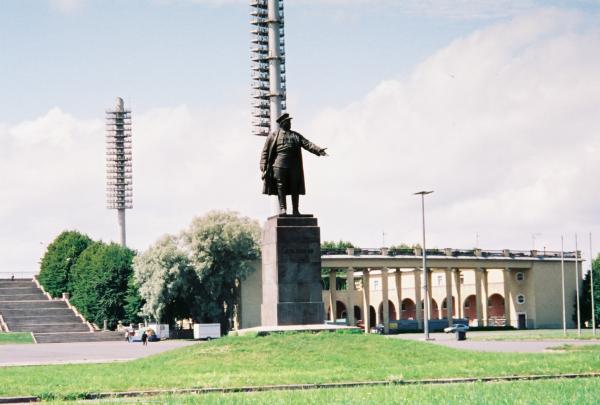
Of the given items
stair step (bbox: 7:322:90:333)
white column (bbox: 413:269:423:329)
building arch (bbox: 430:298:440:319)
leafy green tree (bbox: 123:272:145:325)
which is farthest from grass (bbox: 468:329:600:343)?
stair step (bbox: 7:322:90:333)

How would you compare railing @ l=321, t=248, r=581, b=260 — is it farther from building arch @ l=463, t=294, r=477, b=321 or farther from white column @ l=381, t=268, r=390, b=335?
building arch @ l=463, t=294, r=477, b=321

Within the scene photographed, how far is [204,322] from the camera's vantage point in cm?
8312

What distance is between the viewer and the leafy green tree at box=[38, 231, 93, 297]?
118125 mm

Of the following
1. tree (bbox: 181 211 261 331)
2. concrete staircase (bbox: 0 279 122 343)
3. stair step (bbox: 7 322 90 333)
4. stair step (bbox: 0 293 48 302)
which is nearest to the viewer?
tree (bbox: 181 211 261 331)

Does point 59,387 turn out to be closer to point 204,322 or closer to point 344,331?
point 344,331

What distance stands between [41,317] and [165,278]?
32.5m

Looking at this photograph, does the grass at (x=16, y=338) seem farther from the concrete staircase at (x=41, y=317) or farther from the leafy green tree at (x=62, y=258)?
the leafy green tree at (x=62, y=258)

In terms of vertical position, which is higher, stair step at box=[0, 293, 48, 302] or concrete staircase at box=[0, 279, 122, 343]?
stair step at box=[0, 293, 48, 302]

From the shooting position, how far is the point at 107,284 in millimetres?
98375

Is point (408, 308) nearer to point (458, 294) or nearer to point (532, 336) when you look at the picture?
point (458, 294)

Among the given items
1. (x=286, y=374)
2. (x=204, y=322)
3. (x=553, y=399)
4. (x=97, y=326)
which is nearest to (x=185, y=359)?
(x=286, y=374)

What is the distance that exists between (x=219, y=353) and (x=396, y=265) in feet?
234

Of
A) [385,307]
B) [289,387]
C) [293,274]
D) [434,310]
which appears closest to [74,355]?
[293,274]

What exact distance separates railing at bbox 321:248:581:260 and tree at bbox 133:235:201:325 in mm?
18122
